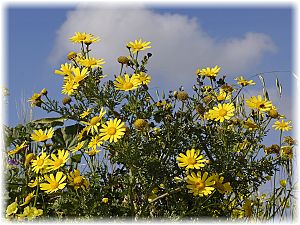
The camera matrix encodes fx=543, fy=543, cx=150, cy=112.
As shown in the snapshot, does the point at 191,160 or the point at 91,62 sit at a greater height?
the point at 91,62

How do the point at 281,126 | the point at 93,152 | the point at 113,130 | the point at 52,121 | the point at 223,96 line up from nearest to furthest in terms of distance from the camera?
the point at 113,130 → the point at 93,152 → the point at 223,96 → the point at 281,126 → the point at 52,121

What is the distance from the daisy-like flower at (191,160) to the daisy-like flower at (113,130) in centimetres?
23

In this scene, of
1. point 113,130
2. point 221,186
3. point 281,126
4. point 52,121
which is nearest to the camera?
point 113,130

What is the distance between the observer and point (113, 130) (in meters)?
1.81

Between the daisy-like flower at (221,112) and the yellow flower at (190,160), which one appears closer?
the yellow flower at (190,160)

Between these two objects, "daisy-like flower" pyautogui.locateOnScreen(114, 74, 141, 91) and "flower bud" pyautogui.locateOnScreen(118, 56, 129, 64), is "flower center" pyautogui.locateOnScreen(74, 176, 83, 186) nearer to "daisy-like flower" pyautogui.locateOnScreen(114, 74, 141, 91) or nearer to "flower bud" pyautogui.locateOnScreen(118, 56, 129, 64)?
"daisy-like flower" pyautogui.locateOnScreen(114, 74, 141, 91)

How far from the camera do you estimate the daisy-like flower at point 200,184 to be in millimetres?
1849

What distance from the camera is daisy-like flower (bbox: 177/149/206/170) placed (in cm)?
186

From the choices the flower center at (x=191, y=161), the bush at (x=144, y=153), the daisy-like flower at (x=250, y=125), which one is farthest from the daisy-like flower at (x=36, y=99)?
the daisy-like flower at (x=250, y=125)

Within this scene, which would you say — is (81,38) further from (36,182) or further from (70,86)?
(36,182)

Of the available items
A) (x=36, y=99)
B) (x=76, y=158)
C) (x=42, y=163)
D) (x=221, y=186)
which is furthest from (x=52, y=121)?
(x=221, y=186)

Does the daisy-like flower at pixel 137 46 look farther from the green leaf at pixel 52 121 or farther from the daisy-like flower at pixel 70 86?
the green leaf at pixel 52 121

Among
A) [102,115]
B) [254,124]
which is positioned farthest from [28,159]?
[254,124]

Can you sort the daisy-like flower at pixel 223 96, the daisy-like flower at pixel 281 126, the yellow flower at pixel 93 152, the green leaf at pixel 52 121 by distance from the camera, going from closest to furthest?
1. the yellow flower at pixel 93 152
2. the daisy-like flower at pixel 223 96
3. the daisy-like flower at pixel 281 126
4. the green leaf at pixel 52 121
